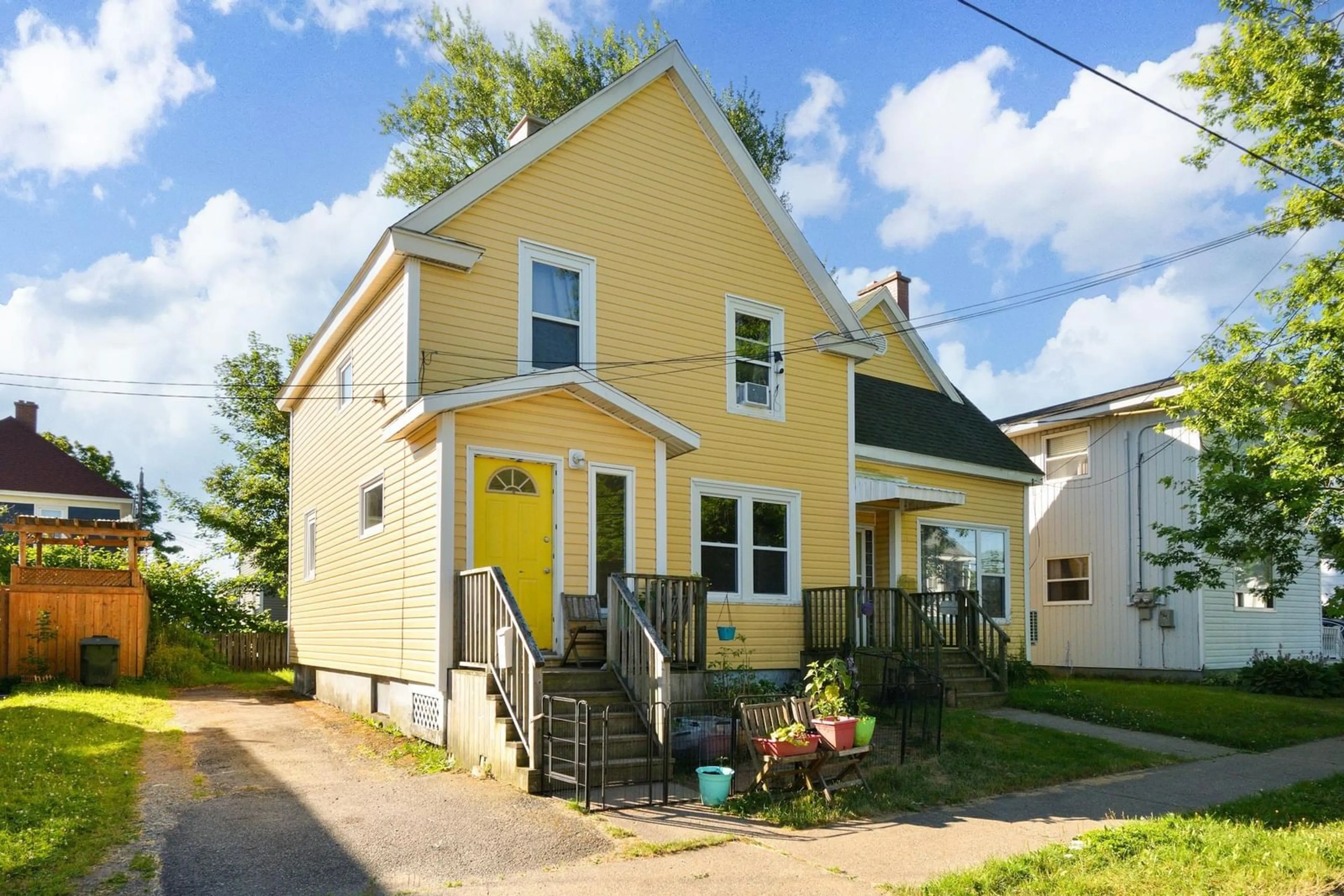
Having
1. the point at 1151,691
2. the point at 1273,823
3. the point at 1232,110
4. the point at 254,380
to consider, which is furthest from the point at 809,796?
the point at 254,380

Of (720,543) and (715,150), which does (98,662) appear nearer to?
(720,543)

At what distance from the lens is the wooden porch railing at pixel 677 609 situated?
11.1 metres

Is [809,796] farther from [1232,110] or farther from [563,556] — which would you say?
[1232,110]

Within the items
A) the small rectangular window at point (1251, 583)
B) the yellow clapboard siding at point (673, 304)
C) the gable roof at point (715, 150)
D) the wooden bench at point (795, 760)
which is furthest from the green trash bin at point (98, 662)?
the small rectangular window at point (1251, 583)

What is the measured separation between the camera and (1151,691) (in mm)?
17000

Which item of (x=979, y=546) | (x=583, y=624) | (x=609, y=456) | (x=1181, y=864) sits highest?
(x=609, y=456)

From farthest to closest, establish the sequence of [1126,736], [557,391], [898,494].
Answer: [898,494] < [1126,736] < [557,391]

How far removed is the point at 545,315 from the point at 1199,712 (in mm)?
11051

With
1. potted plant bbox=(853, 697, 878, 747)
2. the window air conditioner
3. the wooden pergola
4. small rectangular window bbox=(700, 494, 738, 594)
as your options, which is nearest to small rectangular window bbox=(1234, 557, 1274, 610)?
the window air conditioner

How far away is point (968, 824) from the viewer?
865 centimetres

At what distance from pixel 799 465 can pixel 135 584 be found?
12.9 metres

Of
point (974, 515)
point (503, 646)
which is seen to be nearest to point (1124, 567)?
point (974, 515)

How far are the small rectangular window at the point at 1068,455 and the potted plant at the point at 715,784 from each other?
15.9 m

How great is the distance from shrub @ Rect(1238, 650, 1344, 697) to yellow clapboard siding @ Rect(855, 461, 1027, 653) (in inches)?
165
